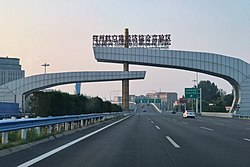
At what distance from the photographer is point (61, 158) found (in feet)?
35.5

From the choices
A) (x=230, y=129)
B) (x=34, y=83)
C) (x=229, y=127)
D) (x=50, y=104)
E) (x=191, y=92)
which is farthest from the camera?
(x=191, y=92)

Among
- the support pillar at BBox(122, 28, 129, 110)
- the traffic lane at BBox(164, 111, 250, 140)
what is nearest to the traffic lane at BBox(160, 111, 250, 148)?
the traffic lane at BBox(164, 111, 250, 140)

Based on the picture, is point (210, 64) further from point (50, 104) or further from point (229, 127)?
point (50, 104)

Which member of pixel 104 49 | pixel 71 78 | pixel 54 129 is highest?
pixel 104 49

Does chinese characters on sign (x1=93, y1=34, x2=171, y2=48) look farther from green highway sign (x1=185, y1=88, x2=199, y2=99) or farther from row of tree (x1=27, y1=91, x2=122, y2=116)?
row of tree (x1=27, y1=91, x2=122, y2=116)

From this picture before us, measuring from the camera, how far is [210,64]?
7369cm

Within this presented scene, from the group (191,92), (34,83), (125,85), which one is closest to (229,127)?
(34,83)

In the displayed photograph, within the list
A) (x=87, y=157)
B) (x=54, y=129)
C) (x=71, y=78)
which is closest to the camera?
(x=87, y=157)

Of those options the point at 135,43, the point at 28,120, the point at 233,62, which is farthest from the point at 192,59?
the point at 28,120

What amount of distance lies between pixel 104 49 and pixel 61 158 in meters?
71.3

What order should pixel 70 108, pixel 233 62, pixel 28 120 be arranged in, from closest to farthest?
pixel 28 120
pixel 70 108
pixel 233 62

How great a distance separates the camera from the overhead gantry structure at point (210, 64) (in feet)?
237

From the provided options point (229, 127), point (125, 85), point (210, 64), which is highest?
point (210, 64)

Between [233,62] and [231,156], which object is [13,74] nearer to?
[233,62]
